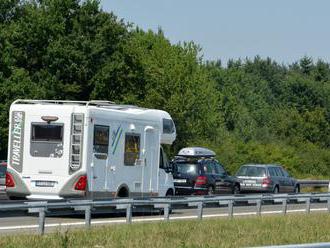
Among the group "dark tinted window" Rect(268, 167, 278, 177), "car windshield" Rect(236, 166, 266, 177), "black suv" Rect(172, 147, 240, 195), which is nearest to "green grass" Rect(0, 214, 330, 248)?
"black suv" Rect(172, 147, 240, 195)

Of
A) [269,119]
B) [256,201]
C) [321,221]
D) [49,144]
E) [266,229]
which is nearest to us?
[266,229]

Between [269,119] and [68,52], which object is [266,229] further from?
[269,119]

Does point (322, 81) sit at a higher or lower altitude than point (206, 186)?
higher

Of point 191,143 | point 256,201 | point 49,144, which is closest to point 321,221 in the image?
point 256,201

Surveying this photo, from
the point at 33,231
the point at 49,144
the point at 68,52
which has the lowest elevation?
the point at 33,231

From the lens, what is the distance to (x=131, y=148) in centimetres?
2645

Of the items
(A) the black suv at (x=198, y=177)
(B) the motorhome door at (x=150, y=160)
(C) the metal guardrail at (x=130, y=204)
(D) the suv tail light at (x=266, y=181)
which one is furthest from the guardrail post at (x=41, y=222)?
(D) the suv tail light at (x=266, y=181)

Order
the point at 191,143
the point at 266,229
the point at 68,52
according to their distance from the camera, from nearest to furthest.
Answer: the point at 266,229, the point at 68,52, the point at 191,143

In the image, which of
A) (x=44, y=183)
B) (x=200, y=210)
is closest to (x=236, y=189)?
(x=200, y=210)

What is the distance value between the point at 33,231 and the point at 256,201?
10.3 m

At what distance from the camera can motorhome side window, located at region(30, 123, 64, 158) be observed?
24.5 meters

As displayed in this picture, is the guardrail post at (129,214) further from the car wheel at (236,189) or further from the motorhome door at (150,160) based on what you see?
the car wheel at (236,189)

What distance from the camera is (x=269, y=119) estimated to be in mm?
126625

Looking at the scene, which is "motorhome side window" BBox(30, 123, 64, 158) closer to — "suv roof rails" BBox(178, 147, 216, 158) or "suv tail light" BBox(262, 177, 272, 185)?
"suv roof rails" BBox(178, 147, 216, 158)
